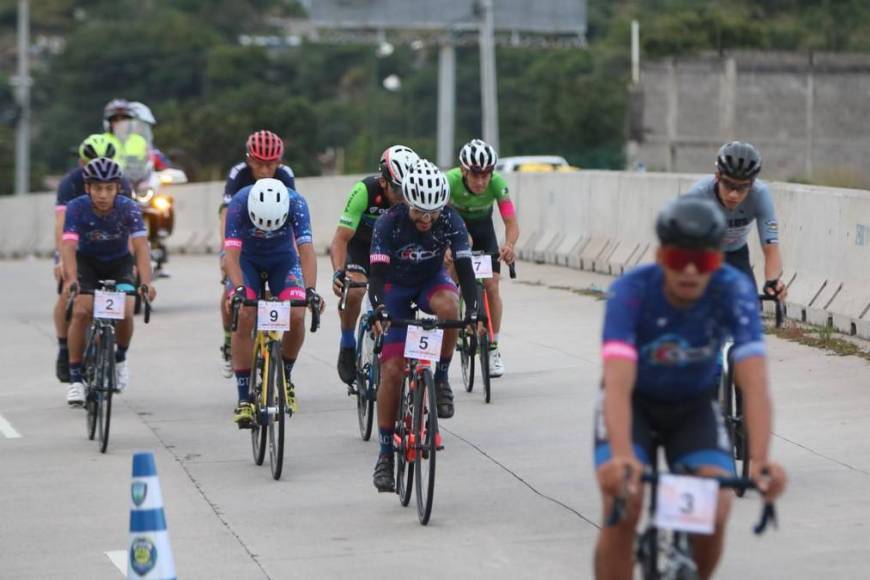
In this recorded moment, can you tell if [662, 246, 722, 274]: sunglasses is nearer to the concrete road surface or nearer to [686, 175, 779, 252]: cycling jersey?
the concrete road surface

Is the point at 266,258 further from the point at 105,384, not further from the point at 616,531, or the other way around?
the point at 616,531

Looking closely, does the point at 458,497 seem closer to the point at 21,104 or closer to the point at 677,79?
the point at 677,79

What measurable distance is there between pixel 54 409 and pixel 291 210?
3.48 m

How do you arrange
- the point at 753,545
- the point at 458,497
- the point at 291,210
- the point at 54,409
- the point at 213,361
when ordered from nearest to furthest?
the point at 753,545 → the point at 458,497 → the point at 291,210 → the point at 54,409 → the point at 213,361

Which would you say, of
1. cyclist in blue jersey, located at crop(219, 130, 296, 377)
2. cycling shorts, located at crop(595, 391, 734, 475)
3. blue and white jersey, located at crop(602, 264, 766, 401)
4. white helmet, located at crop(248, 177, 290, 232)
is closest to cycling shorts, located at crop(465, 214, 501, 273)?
cyclist in blue jersey, located at crop(219, 130, 296, 377)

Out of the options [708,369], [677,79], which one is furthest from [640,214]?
[677,79]

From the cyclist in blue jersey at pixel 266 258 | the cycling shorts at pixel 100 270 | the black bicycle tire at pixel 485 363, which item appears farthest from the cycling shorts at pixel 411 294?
the black bicycle tire at pixel 485 363

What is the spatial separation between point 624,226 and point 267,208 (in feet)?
38.2

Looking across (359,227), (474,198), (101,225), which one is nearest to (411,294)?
(359,227)

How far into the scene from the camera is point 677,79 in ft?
178

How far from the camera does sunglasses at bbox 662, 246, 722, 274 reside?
251 inches

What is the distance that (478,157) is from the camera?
1397cm

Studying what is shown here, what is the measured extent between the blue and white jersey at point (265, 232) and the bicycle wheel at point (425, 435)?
258 cm

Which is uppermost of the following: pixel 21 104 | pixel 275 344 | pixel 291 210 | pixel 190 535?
pixel 21 104
